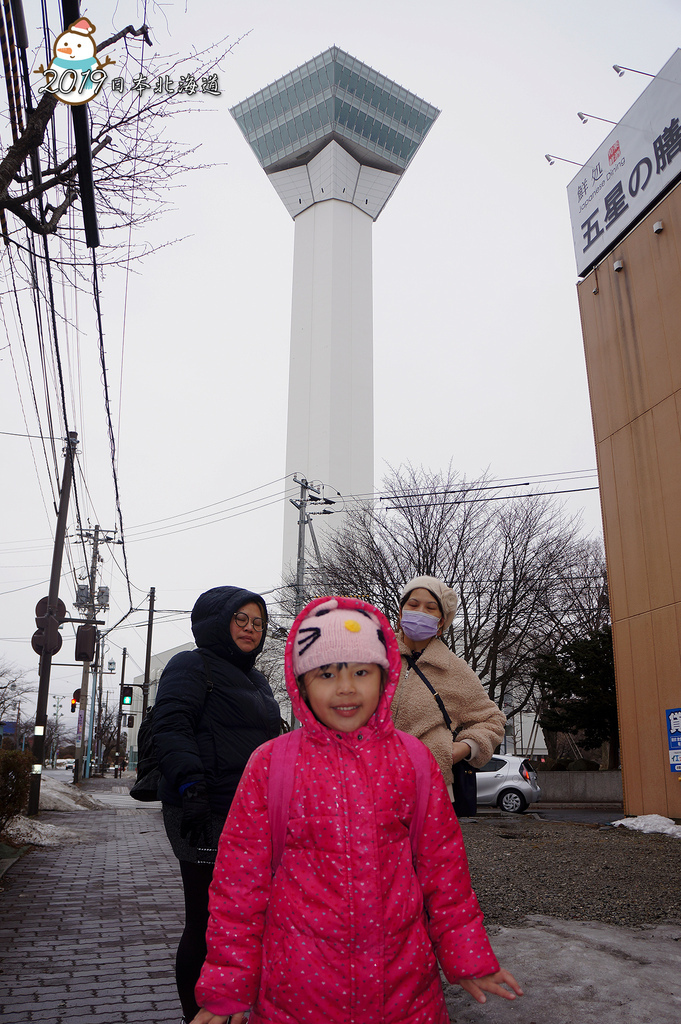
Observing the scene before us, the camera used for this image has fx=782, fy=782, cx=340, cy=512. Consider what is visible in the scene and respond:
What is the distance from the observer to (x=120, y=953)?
16.9 feet

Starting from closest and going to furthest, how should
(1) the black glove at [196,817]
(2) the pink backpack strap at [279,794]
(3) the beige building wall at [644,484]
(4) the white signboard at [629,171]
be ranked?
(2) the pink backpack strap at [279,794] < (1) the black glove at [196,817] < (3) the beige building wall at [644,484] < (4) the white signboard at [629,171]

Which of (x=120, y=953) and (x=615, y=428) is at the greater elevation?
(x=615, y=428)

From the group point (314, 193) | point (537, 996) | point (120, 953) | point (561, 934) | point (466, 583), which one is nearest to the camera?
point (537, 996)

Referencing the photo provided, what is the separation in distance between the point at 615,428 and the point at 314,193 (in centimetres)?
10875

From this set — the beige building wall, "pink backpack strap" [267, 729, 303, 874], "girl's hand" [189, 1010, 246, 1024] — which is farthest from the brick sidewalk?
the beige building wall

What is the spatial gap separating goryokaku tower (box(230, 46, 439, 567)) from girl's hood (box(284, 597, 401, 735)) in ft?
297

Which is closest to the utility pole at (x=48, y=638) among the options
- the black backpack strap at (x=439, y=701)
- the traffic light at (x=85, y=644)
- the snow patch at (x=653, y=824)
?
the traffic light at (x=85, y=644)

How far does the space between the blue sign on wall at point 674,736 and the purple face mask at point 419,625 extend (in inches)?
387

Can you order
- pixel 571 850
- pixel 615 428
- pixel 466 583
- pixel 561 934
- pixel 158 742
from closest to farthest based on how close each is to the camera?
pixel 158 742, pixel 561 934, pixel 571 850, pixel 615 428, pixel 466 583

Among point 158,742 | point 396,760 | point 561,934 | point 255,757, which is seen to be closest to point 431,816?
point 396,760

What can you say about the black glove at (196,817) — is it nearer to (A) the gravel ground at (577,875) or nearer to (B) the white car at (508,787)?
(A) the gravel ground at (577,875)

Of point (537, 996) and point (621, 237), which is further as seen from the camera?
point (621, 237)

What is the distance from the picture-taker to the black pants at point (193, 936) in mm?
3090

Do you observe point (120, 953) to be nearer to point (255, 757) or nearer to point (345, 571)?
point (255, 757)
